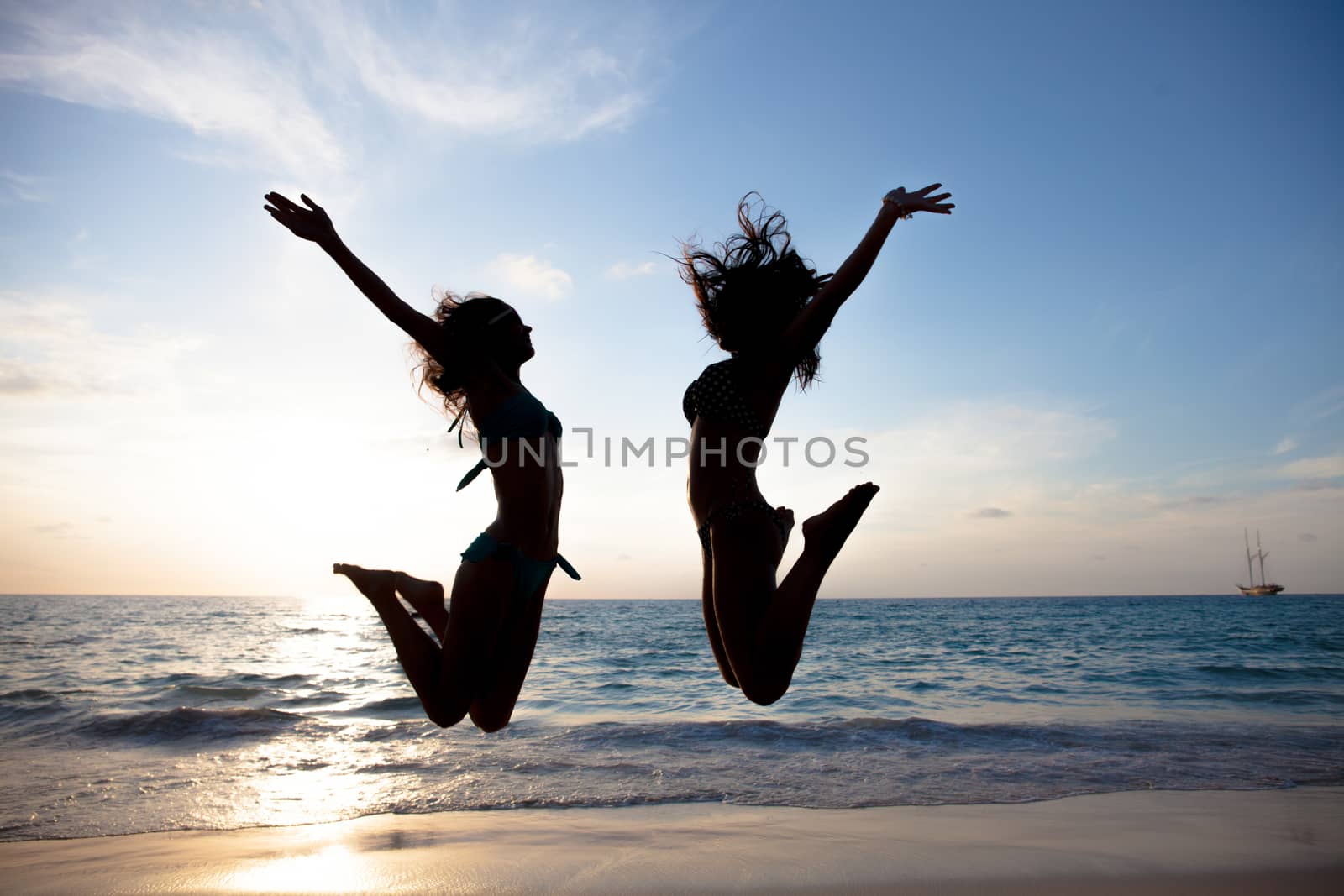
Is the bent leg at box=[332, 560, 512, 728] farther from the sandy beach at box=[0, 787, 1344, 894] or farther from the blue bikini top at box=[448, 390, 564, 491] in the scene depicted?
the sandy beach at box=[0, 787, 1344, 894]

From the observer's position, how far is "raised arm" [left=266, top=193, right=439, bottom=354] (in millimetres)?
3188

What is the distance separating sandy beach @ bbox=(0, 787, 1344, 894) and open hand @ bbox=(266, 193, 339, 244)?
396cm

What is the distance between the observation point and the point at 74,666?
18609 millimetres

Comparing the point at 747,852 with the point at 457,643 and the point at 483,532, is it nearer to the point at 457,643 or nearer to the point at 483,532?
the point at 457,643

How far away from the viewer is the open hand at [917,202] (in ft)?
10.5

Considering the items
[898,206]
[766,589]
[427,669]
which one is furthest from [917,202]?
[427,669]

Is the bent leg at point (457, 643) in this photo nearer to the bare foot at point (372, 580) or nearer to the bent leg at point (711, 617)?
the bare foot at point (372, 580)

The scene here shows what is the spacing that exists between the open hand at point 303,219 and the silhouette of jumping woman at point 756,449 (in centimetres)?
160

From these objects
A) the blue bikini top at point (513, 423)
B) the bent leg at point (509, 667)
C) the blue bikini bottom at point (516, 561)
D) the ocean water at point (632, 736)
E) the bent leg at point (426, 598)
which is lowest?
the ocean water at point (632, 736)

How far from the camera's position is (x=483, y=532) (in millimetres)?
→ 3545

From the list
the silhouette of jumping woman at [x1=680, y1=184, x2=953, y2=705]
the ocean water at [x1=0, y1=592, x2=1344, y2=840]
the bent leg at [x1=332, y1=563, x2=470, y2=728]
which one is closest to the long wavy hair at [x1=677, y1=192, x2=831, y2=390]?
the silhouette of jumping woman at [x1=680, y1=184, x2=953, y2=705]

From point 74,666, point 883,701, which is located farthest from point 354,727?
point 74,666

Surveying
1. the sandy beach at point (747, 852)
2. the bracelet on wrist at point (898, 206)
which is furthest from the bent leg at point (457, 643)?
the sandy beach at point (747, 852)

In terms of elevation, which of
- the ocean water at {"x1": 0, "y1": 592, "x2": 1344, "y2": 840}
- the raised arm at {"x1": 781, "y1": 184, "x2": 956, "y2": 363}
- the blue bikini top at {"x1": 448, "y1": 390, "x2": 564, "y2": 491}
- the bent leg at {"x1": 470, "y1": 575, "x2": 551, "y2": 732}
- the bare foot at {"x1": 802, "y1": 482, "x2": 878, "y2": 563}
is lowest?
the ocean water at {"x1": 0, "y1": 592, "x2": 1344, "y2": 840}
